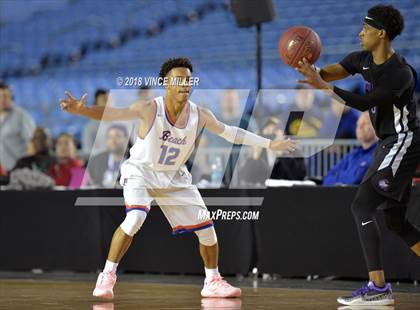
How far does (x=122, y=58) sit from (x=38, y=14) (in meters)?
2.48

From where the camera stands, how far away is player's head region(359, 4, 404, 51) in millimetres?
6141

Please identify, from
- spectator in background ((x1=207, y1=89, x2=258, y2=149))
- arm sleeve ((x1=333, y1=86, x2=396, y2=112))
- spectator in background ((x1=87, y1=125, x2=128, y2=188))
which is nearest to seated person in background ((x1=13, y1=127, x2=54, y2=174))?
spectator in background ((x1=87, y1=125, x2=128, y2=188))

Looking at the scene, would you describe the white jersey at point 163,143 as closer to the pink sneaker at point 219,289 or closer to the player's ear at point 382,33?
the pink sneaker at point 219,289

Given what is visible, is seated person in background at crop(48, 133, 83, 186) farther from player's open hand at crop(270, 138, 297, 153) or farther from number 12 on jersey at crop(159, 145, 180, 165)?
player's open hand at crop(270, 138, 297, 153)

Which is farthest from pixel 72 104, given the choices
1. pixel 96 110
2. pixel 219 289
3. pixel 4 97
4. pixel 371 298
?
pixel 4 97

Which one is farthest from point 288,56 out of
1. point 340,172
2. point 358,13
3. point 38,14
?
point 38,14

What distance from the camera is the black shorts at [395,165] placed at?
6.10m

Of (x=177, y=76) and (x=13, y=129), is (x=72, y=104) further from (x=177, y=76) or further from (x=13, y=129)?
(x=13, y=129)

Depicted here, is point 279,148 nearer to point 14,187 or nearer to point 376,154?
point 376,154

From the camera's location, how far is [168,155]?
6871mm

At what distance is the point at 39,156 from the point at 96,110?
4.66m

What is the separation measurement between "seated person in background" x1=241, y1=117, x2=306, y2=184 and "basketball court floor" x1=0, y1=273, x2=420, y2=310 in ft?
3.67

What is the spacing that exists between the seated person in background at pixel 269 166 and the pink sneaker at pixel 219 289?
2.50m

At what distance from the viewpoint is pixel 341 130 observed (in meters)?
11.2
